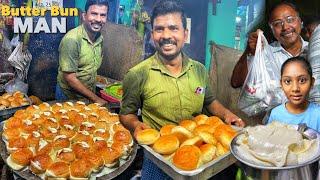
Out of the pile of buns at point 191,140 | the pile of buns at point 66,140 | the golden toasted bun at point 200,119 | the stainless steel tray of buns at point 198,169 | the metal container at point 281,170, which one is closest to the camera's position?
the metal container at point 281,170

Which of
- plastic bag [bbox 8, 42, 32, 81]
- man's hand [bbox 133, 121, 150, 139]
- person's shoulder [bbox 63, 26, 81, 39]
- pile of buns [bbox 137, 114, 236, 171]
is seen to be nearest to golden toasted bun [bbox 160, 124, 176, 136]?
pile of buns [bbox 137, 114, 236, 171]

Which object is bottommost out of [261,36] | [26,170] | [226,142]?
[26,170]

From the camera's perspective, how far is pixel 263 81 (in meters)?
2.73

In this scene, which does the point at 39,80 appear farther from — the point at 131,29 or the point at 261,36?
the point at 261,36

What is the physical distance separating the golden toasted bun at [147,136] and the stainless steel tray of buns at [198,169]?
46mm

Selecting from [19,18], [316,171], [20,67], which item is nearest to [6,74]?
[20,67]

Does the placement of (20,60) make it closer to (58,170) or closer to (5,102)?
(5,102)

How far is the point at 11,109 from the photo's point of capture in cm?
281

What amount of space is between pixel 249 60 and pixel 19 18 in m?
1.32

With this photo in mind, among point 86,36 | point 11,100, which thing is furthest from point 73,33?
point 11,100

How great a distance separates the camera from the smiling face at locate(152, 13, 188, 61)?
2.70 meters

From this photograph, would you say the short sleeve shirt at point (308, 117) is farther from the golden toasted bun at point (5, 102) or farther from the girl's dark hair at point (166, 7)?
the golden toasted bun at point (5, 102)

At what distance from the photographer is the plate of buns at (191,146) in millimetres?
2418

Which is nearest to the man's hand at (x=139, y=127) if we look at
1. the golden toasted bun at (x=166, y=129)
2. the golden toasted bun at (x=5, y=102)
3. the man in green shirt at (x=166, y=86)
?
the man in green shirt at (x=166, y=86)
